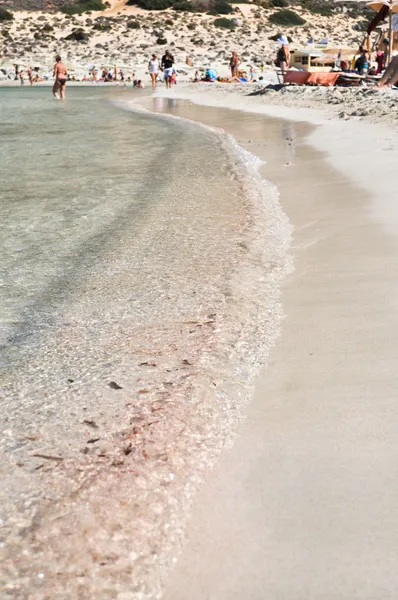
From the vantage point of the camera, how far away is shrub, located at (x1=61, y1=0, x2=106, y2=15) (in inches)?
2367

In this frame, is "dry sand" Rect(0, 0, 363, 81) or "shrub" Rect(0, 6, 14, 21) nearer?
"dry sand" Rect(0, 0, 363, 81)

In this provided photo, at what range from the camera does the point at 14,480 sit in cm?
226

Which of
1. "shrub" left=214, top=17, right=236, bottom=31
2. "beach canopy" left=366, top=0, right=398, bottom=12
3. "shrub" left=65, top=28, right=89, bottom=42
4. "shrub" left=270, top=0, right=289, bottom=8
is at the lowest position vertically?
"beach canopy" left=366, top=0, right=398, bottom=12

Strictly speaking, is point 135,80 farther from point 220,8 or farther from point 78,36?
point 220,8

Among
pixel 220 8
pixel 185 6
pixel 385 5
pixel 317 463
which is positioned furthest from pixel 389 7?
pixel 185 6

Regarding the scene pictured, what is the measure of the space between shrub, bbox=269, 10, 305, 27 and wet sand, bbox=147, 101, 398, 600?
58990 millimetres

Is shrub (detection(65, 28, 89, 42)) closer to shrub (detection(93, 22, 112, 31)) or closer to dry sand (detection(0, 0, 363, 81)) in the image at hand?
dry sand (detection(0, 0, 363, 81))

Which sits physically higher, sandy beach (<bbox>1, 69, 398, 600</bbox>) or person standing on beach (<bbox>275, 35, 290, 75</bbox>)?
person standing on beach (<bbox>275, 35, 290, 75</bbox>)

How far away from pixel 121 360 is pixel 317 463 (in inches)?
43.7

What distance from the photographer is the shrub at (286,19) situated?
59156 millimetres

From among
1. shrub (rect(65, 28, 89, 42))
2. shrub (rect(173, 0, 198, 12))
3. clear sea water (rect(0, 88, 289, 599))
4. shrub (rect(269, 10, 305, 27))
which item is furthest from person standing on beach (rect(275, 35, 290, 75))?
shrub (rect(173, 0, 198, 12))

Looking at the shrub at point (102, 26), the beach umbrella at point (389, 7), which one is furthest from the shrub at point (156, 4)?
the beach umbrella at point (389, 7)

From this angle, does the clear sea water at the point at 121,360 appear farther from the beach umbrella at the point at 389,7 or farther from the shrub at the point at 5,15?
the shrub at the point at 5,15

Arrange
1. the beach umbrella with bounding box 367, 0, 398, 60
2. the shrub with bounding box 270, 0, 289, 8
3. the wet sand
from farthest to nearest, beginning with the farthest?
1. the shrub with bounding box 270, 0, 289, 8
2. the beach umbrella with bounding box 367, 0, 398, 60
3. the wet sand
